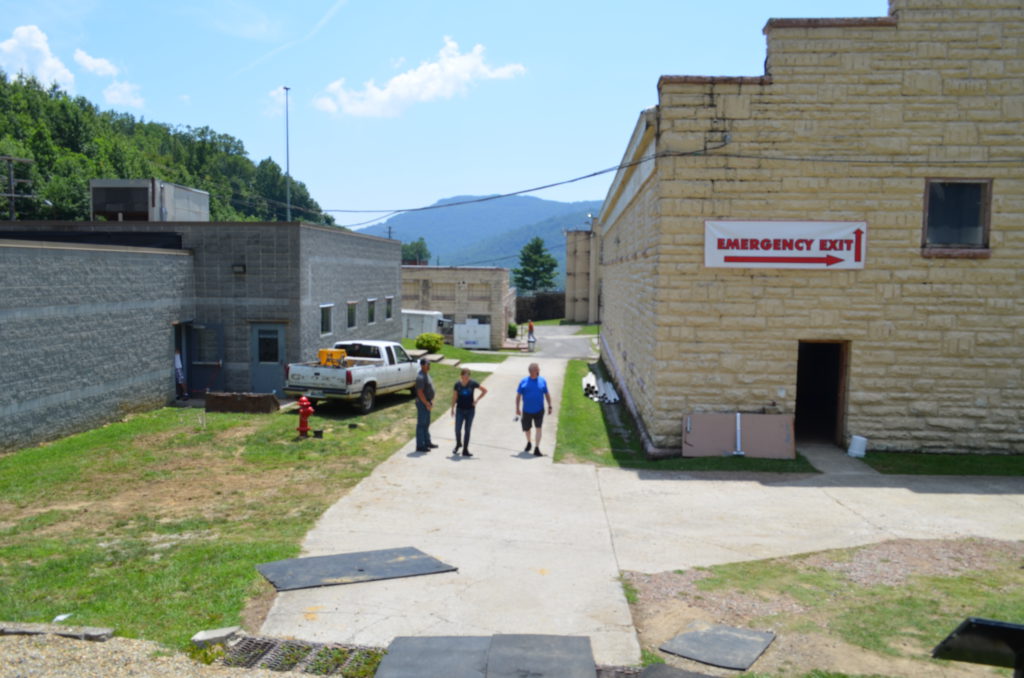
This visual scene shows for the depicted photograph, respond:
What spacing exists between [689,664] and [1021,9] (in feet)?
46.0

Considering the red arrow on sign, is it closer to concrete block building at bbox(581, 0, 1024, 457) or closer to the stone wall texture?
concrete block building at bbox(581, 0, 1024, 457)

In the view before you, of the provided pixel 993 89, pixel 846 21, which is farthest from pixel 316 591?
pixel 993 89

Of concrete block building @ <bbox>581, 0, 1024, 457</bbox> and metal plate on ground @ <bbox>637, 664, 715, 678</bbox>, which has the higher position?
concrete block building @ <bbox>581, 0, 1024, 457</bbox>

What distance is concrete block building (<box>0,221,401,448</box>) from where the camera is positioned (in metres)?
15.1

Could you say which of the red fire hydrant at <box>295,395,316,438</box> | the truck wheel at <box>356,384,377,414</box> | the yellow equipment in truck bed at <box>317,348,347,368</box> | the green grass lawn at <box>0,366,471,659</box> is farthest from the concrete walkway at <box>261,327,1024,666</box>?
the yellow equipment in truck bed at <box>317,348,347,368</box>

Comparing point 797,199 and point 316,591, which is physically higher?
point 797,199

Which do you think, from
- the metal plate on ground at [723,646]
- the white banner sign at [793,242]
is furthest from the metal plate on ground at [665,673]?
the white banner sign at [793,242]

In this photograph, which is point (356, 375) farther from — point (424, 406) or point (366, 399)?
point (424, 406)

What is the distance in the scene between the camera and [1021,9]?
564 inches

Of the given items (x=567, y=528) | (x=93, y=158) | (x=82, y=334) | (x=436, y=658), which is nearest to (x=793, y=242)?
(x=567, y=528)

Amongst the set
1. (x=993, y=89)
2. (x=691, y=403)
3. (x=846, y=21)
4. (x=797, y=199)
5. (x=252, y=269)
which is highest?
(x=846, y=21)

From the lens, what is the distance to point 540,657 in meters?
6.24

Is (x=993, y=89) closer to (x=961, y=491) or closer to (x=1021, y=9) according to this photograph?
(x=1021, y=9)

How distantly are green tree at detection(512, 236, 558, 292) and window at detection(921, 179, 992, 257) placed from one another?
10269 centimetres
